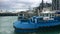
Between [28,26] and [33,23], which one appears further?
[33,23]

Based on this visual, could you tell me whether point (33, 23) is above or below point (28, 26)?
above

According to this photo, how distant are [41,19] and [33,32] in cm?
358

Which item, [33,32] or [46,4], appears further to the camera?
[46,4]

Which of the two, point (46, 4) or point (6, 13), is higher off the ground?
point (46, 4)

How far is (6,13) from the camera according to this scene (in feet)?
320

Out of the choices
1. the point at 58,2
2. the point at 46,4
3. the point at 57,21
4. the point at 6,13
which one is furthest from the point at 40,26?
the point at 6,13

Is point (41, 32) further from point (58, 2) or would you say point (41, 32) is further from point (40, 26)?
point (58, 2)

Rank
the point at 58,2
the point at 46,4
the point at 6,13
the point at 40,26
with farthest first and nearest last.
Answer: the point at 6,13
the point at 46,4
the point at 58,2
the point at 40,26

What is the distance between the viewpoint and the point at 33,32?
2323 centimetres

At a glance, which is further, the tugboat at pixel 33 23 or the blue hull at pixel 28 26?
the tugboat at pixel 33 23

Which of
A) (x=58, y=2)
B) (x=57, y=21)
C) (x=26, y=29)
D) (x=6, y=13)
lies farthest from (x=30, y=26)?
(x=6, y=13)

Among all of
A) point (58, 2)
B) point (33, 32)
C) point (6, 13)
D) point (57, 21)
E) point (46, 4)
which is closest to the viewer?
point (33, 32)

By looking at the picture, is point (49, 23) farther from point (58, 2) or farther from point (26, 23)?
point (58, 2)

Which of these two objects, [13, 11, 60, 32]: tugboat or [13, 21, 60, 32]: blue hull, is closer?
[13, 21, 60, 32]: blue hull
